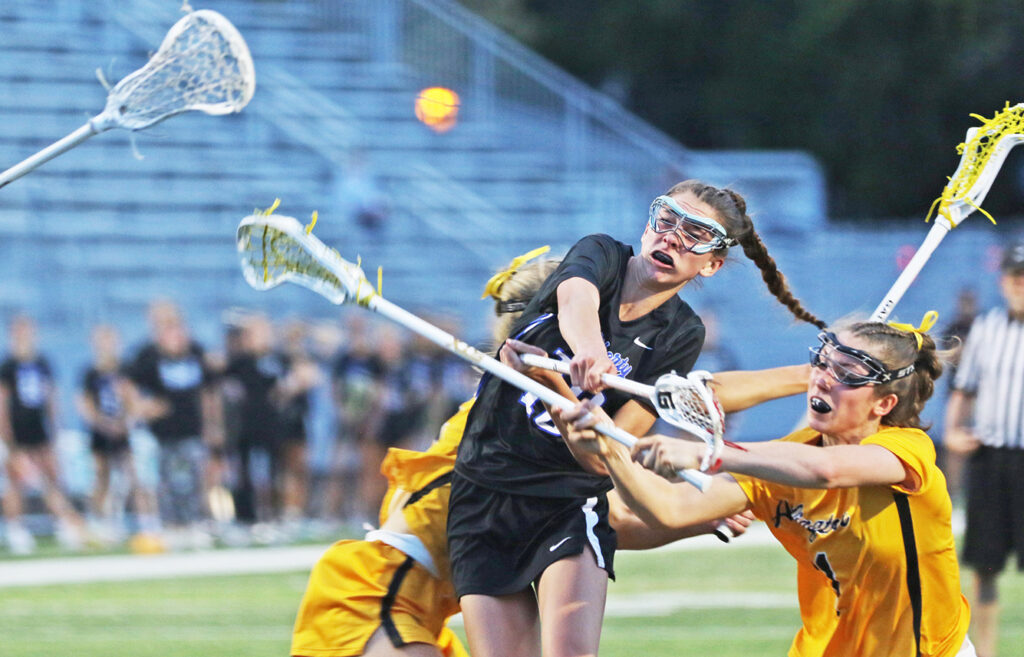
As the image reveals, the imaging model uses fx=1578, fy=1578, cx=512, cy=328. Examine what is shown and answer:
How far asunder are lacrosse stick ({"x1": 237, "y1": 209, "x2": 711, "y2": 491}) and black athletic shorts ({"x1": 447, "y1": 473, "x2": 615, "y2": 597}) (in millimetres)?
390

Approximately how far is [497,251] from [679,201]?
13.2 meters

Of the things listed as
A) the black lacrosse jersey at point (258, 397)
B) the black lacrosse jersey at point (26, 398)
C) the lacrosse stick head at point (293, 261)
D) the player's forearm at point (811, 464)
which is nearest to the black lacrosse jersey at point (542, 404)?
the lacrosse stick head at point (293, 261)

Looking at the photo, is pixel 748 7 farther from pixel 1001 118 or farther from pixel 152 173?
pixel 1001 118

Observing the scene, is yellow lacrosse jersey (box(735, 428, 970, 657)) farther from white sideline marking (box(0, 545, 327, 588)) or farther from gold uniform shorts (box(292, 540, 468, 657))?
white sideline marking (box(0, 545, 327, 588))

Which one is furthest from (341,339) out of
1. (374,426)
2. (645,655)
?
(645,655)

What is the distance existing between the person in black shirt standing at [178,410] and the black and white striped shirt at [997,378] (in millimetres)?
6508

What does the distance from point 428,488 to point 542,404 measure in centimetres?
53

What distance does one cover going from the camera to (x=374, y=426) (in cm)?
1301

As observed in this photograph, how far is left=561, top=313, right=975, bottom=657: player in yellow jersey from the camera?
159 inches

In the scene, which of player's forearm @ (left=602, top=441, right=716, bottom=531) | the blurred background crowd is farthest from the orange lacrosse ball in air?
player's forearm @ (left=602, top=441, right=716, bottom=531)

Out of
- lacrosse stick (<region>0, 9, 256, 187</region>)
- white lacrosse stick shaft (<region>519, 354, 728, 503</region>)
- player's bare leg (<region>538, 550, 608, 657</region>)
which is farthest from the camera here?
lacrosse stick (<region>0, 9, 256, 187</region>)

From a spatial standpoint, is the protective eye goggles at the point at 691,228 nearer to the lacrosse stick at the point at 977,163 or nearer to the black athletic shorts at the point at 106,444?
the lacrosse stick at the point at 977,163

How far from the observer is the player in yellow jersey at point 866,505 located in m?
4.03

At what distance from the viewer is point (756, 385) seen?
4777 mm
